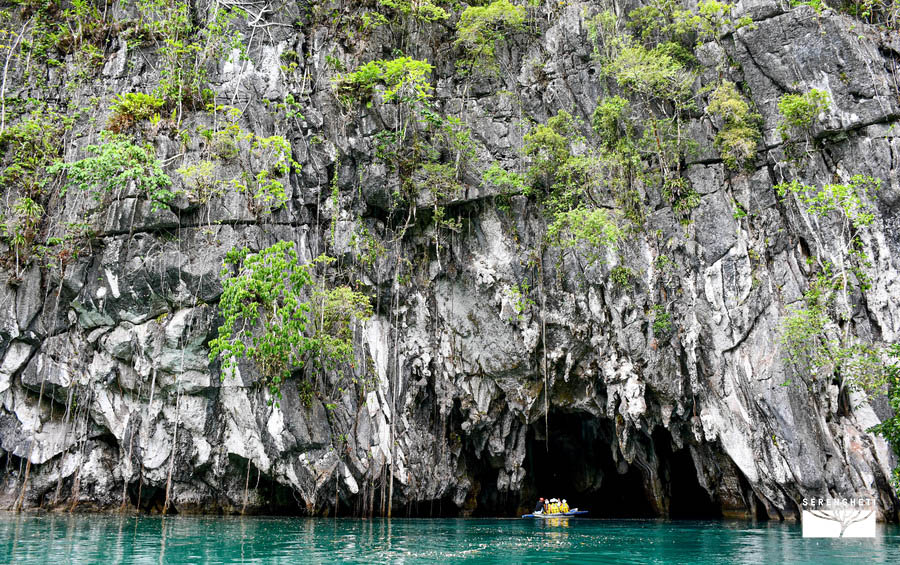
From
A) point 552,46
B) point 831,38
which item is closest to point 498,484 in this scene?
point 552,46

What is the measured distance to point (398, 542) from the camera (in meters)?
11.7

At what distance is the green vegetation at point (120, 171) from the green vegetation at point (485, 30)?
33.6 feet

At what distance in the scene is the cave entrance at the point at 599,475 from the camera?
20.4 m

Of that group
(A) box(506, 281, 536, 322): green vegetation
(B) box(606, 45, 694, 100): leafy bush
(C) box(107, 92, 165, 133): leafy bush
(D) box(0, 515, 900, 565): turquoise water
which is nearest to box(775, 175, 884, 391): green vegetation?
(D) box(0, 515, 900, 565): turquoise water

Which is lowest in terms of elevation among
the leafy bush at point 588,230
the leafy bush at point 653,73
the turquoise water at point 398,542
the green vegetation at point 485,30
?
the turquoise water at point 398,542

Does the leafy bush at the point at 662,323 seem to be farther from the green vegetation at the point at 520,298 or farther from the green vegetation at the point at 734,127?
the green vegetation at the point at 734,127

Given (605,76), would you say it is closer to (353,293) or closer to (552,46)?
(552,46)

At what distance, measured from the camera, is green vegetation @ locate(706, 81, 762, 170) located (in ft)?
57.0

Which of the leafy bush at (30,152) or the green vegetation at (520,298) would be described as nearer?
the green vegetation at (520,298)

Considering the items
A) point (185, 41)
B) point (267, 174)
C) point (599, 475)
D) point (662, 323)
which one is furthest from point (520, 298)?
point (185, 41)

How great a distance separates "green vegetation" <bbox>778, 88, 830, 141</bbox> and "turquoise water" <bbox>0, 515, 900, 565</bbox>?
1028cm

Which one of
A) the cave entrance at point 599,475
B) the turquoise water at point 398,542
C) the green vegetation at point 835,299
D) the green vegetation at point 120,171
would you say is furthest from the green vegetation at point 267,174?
the green vegetation at point 835,299

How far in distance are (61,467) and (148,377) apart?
352 cm

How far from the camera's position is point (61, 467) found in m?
17.2
